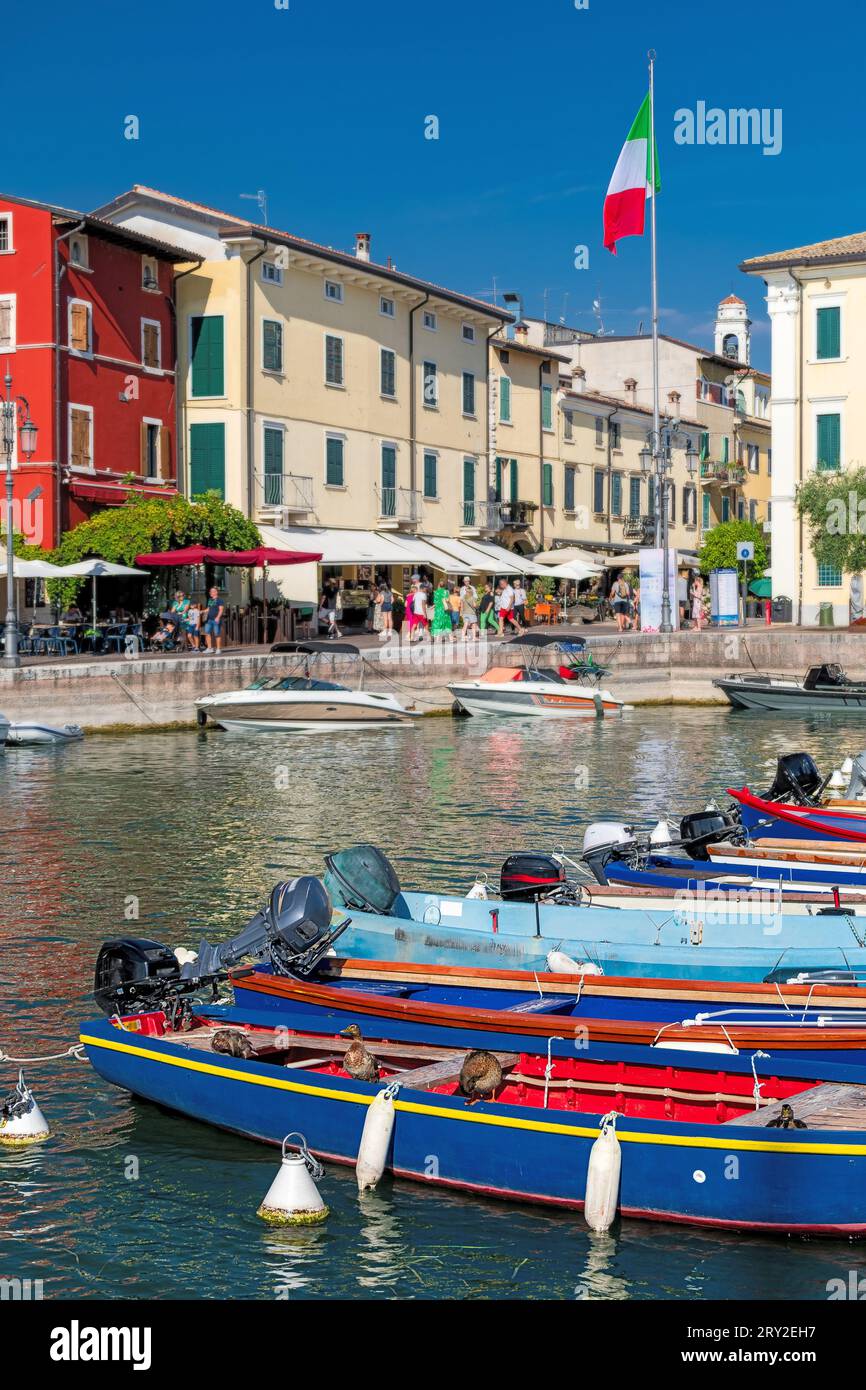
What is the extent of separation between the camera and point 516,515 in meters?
62.5

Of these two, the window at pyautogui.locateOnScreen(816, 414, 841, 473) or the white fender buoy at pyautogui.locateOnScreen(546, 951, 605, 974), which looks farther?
the window at pyautogui.locateOnScreen(816, 414, 841, 473)

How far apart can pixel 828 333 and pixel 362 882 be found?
151 ft

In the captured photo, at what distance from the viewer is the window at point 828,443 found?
55781mm

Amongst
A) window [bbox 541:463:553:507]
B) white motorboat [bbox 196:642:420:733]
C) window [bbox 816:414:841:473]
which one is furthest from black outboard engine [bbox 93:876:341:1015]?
window [bbox 541:463:553:507]

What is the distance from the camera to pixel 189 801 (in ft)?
85.3

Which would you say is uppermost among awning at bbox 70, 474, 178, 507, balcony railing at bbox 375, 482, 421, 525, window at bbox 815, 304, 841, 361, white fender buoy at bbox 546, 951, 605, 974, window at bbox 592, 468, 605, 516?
window at bbox 815, 304, 841, 361

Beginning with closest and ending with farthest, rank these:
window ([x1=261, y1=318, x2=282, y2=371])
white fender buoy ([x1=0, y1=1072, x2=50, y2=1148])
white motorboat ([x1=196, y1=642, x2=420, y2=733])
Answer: white fender buoy ([x1=0, y1=1072, x2=50, y2=1148])
white motorboat ([x1=196, y1=642, x2=420, y2=733])
window ([x1=261, y1=318, x2=282, y2=371])

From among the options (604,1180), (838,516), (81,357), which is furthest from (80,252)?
(604,1180)

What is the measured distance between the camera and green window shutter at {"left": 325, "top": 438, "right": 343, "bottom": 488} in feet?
166

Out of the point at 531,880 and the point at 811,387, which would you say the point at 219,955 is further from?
the point at 811,387

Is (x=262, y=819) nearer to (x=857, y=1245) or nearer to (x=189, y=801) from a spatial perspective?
(x=189, y=801)

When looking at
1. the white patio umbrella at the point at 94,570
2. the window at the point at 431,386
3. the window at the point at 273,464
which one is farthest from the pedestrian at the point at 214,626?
the window at the point at 431,386

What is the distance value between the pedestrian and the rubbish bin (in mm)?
21866

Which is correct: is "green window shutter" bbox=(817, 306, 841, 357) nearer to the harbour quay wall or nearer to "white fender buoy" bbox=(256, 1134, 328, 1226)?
the harbour quay wall
